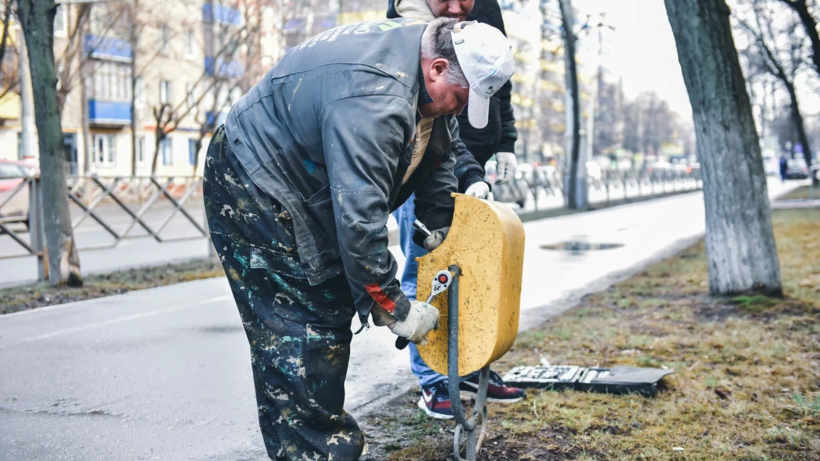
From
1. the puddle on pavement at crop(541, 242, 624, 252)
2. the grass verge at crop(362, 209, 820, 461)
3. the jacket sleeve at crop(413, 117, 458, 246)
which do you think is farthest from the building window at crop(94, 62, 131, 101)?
the jacket sleeve at crop(413, 117, 458, 246)

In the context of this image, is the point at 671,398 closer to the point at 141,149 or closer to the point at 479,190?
the point at 479,190

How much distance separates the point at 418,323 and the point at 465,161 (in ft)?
3.80

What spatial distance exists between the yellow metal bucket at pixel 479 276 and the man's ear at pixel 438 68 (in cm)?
49

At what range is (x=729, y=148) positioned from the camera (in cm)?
649

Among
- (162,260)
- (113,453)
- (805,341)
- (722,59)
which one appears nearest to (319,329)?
A: (113,453)

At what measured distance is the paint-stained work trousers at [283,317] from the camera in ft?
8.87

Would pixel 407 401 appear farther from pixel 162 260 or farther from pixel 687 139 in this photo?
pixel 687 139

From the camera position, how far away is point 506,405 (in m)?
3.95

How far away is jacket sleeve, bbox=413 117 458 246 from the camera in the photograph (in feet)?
10.3

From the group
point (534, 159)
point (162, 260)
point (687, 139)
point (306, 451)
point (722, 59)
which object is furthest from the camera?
point (687, 139)

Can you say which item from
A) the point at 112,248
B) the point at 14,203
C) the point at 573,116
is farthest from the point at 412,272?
the point at 573,116

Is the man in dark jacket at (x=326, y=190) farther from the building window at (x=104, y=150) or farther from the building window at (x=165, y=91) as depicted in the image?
the building window at (x=165, y=91)

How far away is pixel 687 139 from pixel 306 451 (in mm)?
126188

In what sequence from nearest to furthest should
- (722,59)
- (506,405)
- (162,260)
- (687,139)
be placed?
1. (506,405)
2. (722,59)
3. (162,260)
4. (687,139)
